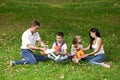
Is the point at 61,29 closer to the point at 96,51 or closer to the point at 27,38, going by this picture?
the point at 96,51

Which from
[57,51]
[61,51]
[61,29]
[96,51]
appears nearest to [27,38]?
[57,51]

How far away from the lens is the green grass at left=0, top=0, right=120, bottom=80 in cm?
1322

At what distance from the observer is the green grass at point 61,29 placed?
1322 cm

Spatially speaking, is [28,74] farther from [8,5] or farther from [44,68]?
[8,5]

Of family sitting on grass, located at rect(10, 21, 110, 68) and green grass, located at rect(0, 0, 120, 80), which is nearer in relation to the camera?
green grass, located at rect(0, 0, 120, 80)

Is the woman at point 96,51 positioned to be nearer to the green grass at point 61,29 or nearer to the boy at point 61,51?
the green grass at point 61,29

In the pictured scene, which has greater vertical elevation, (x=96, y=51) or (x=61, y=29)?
(x=96, y=51)

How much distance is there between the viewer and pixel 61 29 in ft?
70.2

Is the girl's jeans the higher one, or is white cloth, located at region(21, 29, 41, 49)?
white cloth, located at region(21, 29, 41, 49)

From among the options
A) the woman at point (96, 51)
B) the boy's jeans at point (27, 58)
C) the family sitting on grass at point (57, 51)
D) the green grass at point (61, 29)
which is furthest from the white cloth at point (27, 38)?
the woman at point (96, 51)

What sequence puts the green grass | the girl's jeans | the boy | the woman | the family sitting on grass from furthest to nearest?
the woman < the girl's jeans < the family sitting on grass < the boy < the green grass

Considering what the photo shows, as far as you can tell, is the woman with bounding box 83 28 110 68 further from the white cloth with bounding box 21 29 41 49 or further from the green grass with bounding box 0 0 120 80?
the white cloth with bounding box 21 29 41 49

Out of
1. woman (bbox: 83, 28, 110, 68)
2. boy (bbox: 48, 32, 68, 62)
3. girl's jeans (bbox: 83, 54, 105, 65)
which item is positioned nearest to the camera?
boy (bbox: 48, 32, 68, 62)

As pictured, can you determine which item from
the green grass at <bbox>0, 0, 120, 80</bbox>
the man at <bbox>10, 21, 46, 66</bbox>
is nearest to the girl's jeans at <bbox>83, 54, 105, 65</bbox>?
the green grass at <bbox>0, 0, 120, 80</bbox>
